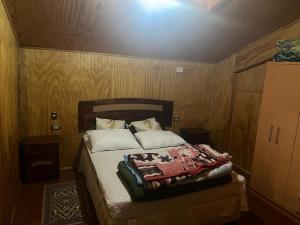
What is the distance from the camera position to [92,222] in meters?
2.18

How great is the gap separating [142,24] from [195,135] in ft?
6.26

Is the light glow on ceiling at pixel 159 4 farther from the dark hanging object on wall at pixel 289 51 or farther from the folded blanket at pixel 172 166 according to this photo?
the folded blanket at pixel 172 166

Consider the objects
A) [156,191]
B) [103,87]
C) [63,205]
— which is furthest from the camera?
[103,87]

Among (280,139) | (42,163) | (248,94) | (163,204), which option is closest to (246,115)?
(248,94)

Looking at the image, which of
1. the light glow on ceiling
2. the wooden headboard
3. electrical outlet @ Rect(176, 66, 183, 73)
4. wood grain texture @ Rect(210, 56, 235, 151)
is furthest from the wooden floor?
the light glow on ceiling

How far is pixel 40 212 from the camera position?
228 cm

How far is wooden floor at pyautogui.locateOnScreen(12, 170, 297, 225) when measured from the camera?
2.19 metres

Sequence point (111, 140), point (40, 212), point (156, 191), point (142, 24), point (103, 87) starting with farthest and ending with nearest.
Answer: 1. point (103, 87)
2. point (111, 140)
3. point (142, 24)
4. point (40, 212)
5. point (156, 191)

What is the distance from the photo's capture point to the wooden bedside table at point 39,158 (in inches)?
108

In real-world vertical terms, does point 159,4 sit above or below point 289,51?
above

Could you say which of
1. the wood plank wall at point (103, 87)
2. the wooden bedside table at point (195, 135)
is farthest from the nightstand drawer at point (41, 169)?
the wooden bedside table at point (195, 135)

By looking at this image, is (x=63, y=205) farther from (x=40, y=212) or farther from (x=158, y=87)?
(x=158, y=87)

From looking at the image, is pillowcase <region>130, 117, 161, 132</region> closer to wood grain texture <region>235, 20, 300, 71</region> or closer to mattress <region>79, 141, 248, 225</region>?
mattress <region>79, 141, 248, 225</region>

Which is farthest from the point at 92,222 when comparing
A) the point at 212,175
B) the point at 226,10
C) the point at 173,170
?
the point at 226,10
